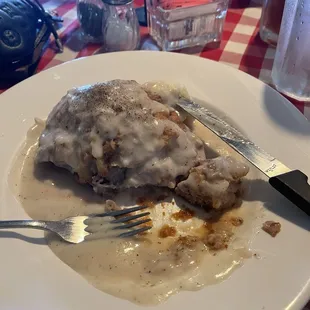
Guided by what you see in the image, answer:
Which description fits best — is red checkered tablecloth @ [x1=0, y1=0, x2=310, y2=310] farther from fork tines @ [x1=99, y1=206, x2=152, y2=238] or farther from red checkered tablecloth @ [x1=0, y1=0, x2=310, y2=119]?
fork tines @ [x1=99, y1=206, x2=152, y2=238]

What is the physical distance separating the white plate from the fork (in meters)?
0.02

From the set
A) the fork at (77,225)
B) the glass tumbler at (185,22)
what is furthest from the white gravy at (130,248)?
the glass tumbler at (185,22)

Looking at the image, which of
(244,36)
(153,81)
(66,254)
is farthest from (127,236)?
(244,36)

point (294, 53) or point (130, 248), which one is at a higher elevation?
point (294, 53)

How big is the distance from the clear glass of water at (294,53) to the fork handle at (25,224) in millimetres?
863

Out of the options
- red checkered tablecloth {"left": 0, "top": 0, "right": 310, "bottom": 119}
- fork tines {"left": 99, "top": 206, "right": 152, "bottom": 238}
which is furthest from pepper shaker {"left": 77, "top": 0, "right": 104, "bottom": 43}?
fork tines {"left": 99, "top": 206, "right": 152, "bottom": 238}

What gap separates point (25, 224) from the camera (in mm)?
957

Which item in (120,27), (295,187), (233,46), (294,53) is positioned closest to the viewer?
(295,187)

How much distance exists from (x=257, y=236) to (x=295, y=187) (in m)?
0.13

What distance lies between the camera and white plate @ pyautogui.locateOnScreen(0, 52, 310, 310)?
83 centimetres

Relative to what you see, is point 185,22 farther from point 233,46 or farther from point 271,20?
point 271,20

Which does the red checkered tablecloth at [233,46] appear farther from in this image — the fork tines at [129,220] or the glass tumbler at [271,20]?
the fork tines at [129,220]

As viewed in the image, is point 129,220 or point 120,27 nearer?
point 129,220

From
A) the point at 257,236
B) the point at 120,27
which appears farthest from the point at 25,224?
the point at 120,27
